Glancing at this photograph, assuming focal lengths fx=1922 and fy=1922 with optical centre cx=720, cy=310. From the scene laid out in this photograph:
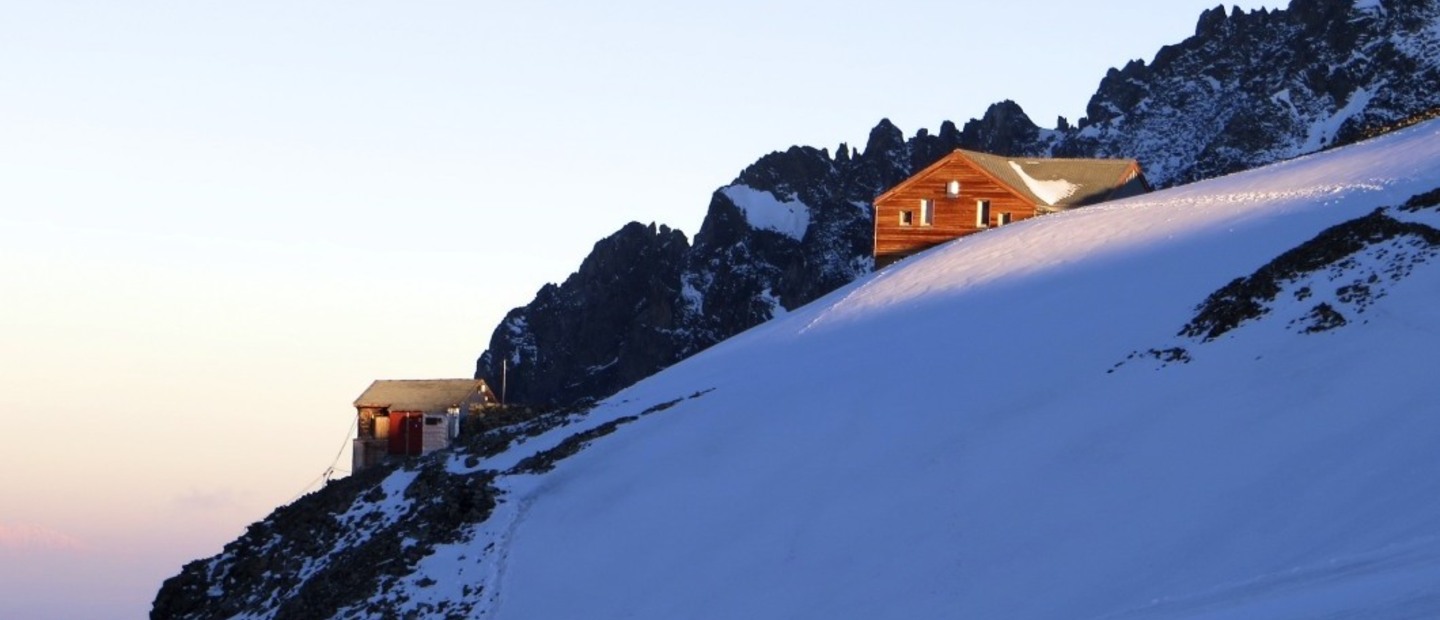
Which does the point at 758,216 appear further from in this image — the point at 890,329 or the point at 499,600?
the point at 499,600

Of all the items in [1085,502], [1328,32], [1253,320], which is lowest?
[1085,502]

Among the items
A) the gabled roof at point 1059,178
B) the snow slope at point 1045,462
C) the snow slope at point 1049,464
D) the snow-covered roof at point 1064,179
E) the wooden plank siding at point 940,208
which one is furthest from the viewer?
the snow-covered roof at point 1064,179

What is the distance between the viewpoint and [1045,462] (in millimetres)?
34438

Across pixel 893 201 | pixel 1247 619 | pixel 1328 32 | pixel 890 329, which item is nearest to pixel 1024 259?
pixel 890 329

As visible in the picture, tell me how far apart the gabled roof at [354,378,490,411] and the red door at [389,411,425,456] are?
12.1 inches

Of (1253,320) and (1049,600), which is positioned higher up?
(1253,320)

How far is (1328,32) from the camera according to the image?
132m

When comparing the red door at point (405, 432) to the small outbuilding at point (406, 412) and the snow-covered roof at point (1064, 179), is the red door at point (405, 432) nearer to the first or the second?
the small outbuilding at point (406, 412)

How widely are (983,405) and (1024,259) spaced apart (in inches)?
661

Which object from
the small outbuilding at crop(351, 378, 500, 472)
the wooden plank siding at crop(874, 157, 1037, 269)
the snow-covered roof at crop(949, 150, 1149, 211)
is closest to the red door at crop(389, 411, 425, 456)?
the small outbuilding at crop(351, 378, 500, 472)

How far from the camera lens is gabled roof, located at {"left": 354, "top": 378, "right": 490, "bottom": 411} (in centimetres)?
6303

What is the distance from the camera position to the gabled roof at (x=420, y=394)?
63.0 meters

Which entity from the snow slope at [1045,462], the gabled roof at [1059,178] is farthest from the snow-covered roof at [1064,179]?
the snow slope at [1045,462]

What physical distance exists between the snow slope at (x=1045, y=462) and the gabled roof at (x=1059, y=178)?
2155 centimetres
